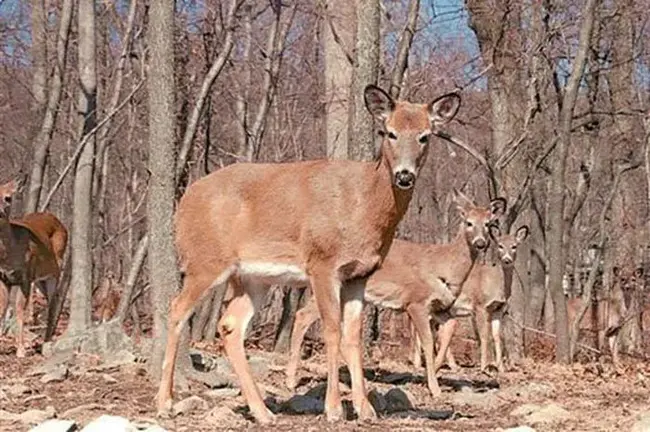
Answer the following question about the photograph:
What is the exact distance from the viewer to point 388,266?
14.5 m

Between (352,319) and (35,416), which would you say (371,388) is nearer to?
(352,319)

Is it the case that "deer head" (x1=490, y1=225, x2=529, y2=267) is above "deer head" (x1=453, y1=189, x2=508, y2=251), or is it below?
below

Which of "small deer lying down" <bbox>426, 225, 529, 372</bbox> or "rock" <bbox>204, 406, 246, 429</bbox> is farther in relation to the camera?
"small deer lying down" <bbox>426, 225, 529, 372</bbox>

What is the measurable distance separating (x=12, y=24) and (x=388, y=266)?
11.5 meters

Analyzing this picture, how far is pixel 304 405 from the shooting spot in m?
9.55

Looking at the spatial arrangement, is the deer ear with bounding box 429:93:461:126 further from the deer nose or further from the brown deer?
the brown deer

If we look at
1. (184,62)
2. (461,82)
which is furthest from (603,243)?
(184,62)

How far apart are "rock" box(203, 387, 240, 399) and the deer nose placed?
252 centimetres

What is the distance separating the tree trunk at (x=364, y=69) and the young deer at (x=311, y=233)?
235 cm

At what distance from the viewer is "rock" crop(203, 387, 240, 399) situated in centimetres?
970

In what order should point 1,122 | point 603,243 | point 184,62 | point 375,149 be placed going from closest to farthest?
point 375,149
point 184,62
point 603,243
point 1,122

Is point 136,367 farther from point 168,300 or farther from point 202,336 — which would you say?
A: point 202,336

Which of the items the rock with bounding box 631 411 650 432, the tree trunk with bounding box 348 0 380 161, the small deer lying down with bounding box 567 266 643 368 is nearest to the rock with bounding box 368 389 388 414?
the tree trunk with bounding box 348 0 380 161

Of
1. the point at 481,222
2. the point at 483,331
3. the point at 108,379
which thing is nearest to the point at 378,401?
the point at 108,379
